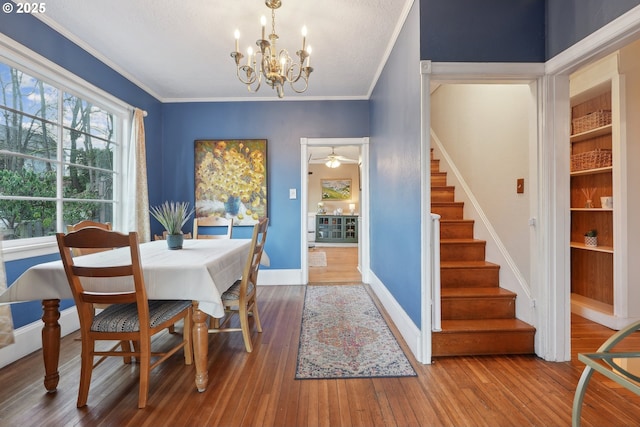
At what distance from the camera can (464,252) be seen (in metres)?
2.79

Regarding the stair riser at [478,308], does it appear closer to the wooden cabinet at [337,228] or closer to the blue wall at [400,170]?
the blue wall at [400,170]

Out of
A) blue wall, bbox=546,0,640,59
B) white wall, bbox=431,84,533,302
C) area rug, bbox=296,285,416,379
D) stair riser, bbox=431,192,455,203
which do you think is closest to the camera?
blue wall, bbox=546,0,640,59

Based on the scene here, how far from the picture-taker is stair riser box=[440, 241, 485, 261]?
2770 mm

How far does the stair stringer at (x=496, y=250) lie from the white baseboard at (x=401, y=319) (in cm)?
84

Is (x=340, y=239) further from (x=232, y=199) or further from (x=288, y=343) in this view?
(x=288, y=343)

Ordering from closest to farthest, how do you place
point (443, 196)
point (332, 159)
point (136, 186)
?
point (136, 186), point (443, 196), point (332, 159)

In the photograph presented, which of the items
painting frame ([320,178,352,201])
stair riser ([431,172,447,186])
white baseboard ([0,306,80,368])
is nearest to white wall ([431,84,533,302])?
stair riser ([431,172,447,186])

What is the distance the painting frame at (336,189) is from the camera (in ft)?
29.8

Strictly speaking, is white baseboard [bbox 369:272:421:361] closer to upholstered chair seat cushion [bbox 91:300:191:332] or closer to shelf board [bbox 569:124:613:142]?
upholstered chair seat cushion [bbox 91:300:191:332]

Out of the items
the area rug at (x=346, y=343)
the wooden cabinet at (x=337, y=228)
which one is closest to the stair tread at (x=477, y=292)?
the area rug at (x=346, y=343)

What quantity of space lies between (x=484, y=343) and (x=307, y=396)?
1.30 m

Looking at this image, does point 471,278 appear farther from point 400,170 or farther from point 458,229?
point 400,170

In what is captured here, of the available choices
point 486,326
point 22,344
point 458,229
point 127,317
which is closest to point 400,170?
point 458,229

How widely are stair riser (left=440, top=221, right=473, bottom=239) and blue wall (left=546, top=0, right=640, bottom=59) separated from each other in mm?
1531
